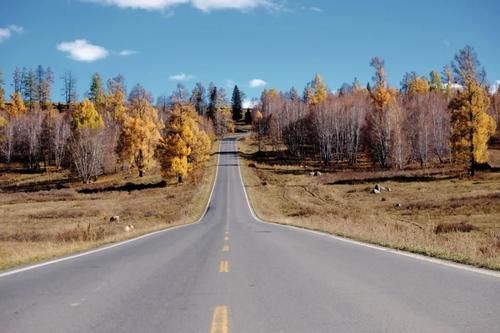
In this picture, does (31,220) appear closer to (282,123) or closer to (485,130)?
(485,130)

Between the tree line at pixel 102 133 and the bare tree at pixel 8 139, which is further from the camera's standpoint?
the bare tree at pixel 8 139

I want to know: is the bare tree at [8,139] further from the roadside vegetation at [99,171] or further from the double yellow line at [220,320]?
the double yellow line at [220,320]

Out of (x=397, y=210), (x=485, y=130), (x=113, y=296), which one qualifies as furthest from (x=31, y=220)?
(x=485, y=130)

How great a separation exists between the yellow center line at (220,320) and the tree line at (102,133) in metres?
58.4

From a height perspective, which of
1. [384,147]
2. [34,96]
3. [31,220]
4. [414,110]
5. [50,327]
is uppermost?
[34,96]

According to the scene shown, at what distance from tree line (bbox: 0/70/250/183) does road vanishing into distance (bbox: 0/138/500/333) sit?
54.4m

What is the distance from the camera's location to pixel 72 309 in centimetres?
640

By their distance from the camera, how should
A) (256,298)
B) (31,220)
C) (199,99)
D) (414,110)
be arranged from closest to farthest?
(256,298) → (31,220) → (414,110) → (199,99)

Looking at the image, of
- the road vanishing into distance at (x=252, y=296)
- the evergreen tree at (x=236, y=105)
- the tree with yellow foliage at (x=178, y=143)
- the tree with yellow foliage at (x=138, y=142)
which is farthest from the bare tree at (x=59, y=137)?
the evergreen tree at (x=236, y=105)

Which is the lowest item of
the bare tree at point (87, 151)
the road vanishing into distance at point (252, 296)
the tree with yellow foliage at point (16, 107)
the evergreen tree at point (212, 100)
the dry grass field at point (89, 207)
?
the dry grass field at point (89, 207)

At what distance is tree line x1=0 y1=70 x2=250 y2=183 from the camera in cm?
6619

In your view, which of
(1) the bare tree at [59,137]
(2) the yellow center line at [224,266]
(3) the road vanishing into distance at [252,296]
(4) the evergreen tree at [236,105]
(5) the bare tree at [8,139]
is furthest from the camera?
(4) the evergreen tree at [236,105]

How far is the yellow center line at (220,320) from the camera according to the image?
5.28 meters

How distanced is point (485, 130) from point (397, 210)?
22.5 meters
